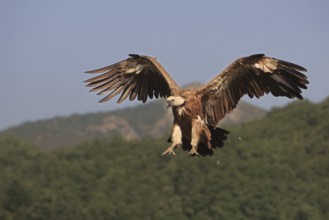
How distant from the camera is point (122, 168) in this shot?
68.1 meters

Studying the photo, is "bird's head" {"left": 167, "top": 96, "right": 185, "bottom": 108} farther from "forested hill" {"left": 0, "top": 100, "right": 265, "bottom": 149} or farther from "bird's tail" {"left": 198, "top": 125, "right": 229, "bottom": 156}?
"forested hill" {"left": 0, "top": 100, "right": 265, "bottom": 149}

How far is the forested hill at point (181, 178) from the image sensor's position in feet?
196

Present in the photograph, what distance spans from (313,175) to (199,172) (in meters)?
7.90

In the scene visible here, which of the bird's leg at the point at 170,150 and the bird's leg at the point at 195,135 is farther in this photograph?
the bird's leg at the point at 195,135

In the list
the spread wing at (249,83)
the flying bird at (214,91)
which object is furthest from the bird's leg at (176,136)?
the spread wing at (249,83)

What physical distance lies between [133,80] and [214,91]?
1563 mm

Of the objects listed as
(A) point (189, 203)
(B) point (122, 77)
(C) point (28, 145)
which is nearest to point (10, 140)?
(C) point (28, 145)

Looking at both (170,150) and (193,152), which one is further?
(193,152)

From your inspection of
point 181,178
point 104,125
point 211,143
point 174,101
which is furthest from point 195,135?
point 104,125

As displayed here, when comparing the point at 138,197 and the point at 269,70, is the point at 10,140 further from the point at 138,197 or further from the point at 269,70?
the point at 269,70

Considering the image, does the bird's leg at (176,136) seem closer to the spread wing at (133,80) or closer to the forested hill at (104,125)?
the spread wing at (133,80)

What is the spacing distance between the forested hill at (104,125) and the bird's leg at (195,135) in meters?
93.1

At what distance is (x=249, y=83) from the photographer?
1538 centimetres

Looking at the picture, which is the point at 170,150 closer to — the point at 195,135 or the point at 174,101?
the point at 195,135
